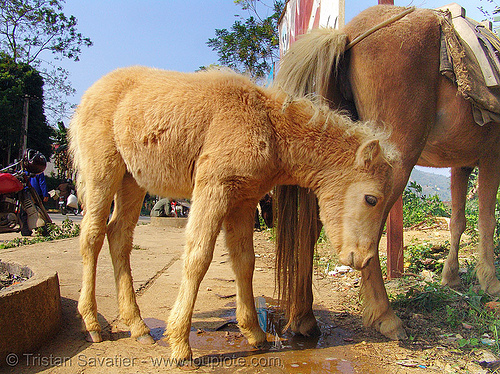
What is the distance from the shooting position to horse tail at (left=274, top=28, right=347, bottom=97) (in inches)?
123

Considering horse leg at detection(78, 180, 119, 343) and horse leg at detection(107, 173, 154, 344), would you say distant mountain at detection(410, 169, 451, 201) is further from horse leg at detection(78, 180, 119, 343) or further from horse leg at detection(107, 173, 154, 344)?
horse leg at detection(78, 180, 119, 343)

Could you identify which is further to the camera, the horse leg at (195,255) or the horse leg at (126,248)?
the horse leg at (126,248)

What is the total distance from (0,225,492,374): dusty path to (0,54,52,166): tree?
1915 centimetres

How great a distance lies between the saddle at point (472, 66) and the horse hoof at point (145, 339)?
3173 mm

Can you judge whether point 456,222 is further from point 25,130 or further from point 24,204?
point 25,130

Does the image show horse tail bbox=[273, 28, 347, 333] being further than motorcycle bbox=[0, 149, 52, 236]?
No

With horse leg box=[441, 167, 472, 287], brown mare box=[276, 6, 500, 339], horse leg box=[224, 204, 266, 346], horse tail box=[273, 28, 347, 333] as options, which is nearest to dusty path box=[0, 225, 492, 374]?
horse leg box=[224, 204, 266, 346]

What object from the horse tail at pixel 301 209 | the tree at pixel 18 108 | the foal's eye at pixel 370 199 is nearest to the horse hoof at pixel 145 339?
the horse tail at pixel 301 209

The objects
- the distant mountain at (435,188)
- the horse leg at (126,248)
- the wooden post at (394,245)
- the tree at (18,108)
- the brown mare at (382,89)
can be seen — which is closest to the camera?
the horse leg at (126,248)

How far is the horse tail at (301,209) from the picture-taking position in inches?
124

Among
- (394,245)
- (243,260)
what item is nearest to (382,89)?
(243,260)

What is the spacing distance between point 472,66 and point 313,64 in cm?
138

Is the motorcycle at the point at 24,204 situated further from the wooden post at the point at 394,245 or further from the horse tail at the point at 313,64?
the wooden post at the point at 394,245

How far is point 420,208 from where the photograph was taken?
8359 millimetres
